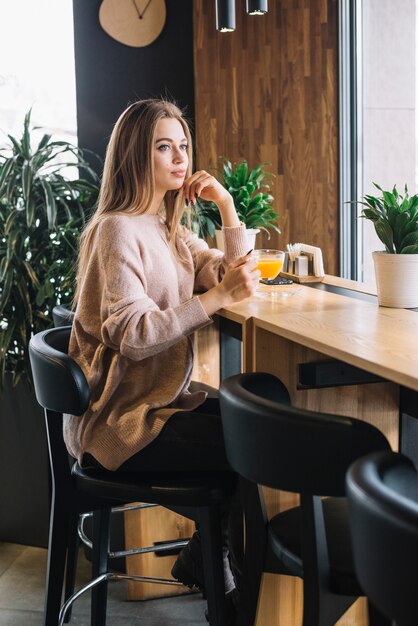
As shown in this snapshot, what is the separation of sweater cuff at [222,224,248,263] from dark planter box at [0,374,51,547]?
1188 millimetres

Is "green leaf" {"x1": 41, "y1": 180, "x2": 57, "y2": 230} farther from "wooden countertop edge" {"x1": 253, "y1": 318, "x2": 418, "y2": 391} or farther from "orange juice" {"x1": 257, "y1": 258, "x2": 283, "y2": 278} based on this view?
"wooden countertop edge" {"x1": 253, "y1": 318, "x2": 418, "y2": 391}

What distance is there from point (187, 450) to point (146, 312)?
0.36 m

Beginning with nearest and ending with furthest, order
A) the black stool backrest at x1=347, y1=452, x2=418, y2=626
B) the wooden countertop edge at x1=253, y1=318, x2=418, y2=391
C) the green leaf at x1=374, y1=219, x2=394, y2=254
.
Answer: the black stool backrest at x1=347, y1=452, x2=418, y2=626 < the wooden countertop edge at x1=253, y1=318, x2=418, y2=391 < the green leaf at x1=374, y1=219, x2=394, y2=254

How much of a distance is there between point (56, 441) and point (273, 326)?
2.18ft

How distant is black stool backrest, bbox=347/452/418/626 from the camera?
3.08 ft

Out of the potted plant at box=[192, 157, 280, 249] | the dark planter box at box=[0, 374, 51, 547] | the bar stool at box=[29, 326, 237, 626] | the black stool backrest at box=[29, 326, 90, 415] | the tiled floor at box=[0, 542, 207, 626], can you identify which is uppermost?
the potted plant at box=[192, 157, 280, 249]

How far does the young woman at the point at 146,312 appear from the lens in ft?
6.70

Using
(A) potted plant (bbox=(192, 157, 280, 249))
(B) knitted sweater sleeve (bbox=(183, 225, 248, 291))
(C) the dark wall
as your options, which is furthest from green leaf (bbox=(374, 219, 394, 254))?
(C) the dark wall

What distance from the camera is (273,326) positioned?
197 cm

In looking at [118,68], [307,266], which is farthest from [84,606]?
[118,68]

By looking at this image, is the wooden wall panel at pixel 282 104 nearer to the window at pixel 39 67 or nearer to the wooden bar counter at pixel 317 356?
the window at pixel 39 67

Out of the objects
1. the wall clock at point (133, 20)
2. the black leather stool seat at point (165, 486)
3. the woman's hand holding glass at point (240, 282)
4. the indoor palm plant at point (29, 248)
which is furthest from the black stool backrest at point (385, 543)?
the wall clock at point (133, 20)

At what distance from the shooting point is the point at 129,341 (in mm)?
2064

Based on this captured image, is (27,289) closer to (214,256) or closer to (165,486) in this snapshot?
(214,256)
